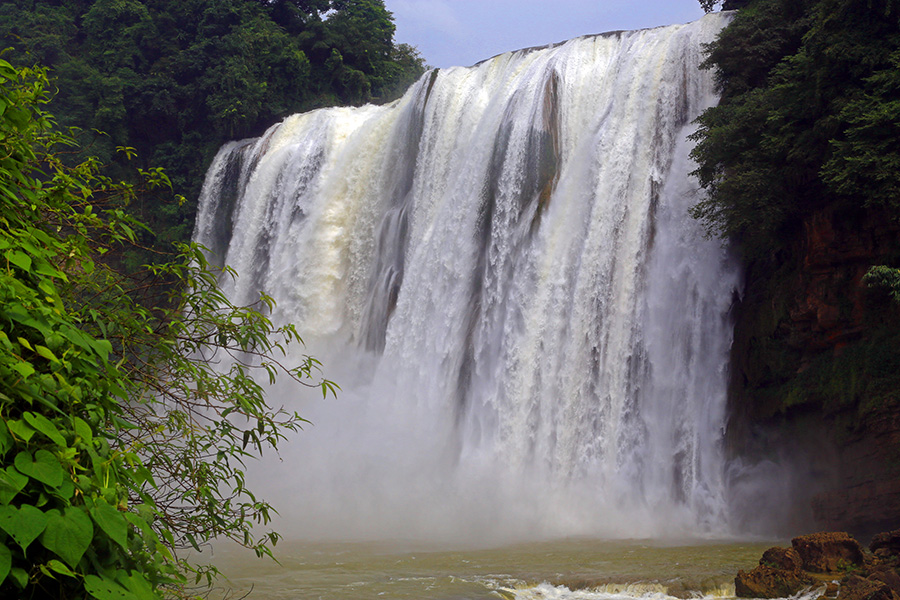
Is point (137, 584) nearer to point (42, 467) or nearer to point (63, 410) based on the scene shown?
point (42, 467)

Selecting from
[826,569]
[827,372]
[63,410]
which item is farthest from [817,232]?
[63,410]

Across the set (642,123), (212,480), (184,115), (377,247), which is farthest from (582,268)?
(184,115)

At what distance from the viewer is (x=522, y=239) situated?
60.5 feet

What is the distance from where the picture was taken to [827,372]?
13.1 m

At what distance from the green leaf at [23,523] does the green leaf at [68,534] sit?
3 centimetres

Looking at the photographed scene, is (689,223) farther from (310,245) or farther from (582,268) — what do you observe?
(310,245)

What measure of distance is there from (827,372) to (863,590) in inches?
238

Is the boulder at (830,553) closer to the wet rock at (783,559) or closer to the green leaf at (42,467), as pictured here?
the wet rock at (783,559)

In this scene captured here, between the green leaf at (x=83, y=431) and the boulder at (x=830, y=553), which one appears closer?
the green leaf at (x=83, y=431)

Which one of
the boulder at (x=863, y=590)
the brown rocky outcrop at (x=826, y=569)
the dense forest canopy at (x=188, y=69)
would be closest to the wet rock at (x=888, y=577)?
the brown rocky outcrop at (x=826, y=569)

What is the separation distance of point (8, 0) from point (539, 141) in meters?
34.0

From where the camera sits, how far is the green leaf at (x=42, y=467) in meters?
2.47

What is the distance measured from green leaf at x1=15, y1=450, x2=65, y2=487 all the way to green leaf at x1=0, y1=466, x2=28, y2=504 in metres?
0.04

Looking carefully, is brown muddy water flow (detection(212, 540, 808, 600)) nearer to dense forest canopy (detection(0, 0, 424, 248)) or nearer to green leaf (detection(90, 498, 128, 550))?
green leaf (detection(90, 498, 128, 550))
